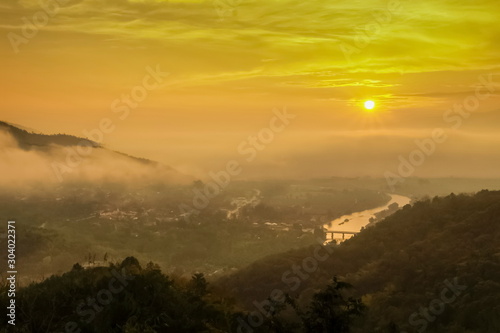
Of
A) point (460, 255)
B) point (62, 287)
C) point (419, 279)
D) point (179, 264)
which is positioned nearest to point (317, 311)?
point (62, 287)

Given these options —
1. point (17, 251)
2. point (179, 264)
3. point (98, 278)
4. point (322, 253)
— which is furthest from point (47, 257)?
point (98, 278)

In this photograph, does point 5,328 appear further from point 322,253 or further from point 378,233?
point 378,233

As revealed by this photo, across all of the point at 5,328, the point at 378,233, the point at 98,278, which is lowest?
the point at 5,328

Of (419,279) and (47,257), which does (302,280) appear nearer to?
(419,279)

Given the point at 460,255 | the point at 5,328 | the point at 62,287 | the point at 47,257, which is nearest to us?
the point at 5,328

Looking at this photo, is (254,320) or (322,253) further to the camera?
(322,253)

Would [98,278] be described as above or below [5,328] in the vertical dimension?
above

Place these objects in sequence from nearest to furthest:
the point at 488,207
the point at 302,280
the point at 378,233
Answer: the point at 302,280, the point at 488,207, the point at 378,233
